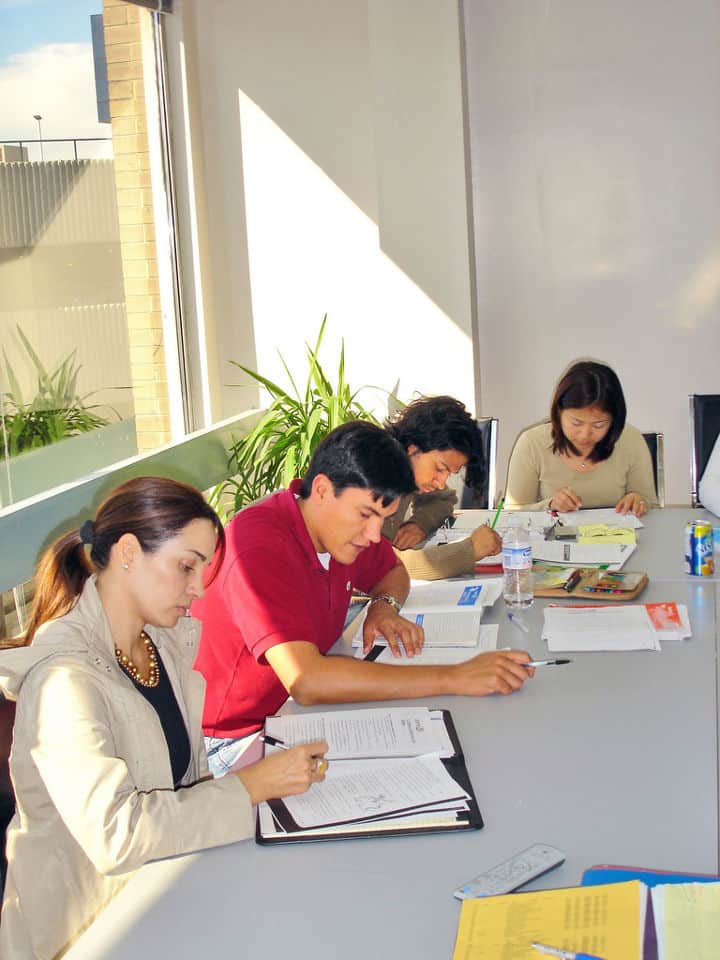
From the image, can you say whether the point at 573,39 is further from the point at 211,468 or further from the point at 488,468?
the point at 211,468

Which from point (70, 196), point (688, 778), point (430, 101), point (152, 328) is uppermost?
point (430, 101)

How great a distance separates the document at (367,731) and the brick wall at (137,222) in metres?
2.82

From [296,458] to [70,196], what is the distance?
144 centimetres

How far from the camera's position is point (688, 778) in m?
1.65

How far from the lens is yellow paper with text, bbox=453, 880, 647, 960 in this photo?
1162mm

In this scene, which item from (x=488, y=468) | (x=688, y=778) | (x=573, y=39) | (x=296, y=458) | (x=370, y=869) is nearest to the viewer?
(x=370, y=869)

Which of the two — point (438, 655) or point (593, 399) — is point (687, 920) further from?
point (593, 399)

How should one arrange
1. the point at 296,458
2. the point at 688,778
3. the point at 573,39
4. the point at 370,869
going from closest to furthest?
the point at 370,869 < the point at 688,778 < the point at 296,458 < the point at 573,39

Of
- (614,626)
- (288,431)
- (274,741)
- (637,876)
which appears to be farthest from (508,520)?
(637,876)

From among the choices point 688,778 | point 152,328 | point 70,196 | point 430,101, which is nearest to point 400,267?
point 430,101

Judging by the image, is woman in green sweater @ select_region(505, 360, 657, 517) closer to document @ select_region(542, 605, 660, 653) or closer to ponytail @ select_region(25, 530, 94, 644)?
document @ select_region(542, 605, 660, 653)

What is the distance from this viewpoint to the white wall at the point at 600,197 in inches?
191

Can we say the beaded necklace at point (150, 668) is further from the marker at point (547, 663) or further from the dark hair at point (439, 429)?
the dark hair at point (439, 429)

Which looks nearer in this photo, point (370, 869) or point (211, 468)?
point (370, 869)
